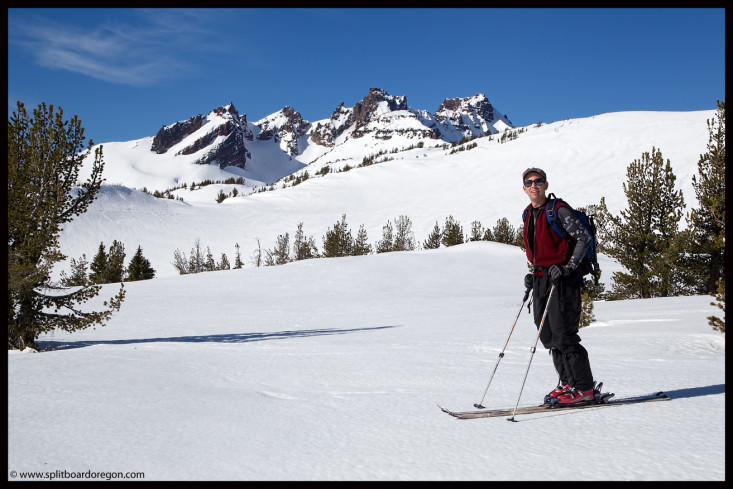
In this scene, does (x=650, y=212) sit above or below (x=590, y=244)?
above

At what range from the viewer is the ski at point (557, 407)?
4.57 metres

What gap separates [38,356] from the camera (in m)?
8.12

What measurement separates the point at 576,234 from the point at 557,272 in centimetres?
41

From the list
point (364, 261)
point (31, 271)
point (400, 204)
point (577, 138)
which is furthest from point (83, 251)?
point (577, 138)

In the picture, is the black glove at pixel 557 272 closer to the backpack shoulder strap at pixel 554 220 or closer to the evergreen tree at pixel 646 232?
the backpack shoulder strap at pixel 554 220

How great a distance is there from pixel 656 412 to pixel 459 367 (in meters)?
3.23

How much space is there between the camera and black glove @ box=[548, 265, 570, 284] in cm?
483

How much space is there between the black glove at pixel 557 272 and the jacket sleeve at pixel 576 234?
0.06 metres

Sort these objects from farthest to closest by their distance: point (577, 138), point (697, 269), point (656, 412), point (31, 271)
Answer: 1. point (577, 138)
2. point (697, 269)
3. point (31, 271)
4. point (656, 412)

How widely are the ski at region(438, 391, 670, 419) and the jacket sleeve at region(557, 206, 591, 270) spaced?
1248 mm

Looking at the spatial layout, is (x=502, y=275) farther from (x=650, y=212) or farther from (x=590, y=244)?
(x=590, y=244)

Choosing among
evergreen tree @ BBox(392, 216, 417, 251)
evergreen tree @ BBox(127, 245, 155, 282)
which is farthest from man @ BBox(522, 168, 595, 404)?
evergreen tree @ BBox(392, 216, 417, 251)

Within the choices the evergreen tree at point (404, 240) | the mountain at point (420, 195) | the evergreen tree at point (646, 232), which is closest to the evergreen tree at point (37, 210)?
the evergreen tree at point (646, 232)

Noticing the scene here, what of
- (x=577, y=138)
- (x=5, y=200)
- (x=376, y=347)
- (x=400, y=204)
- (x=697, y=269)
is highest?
(x=577, y=138)
